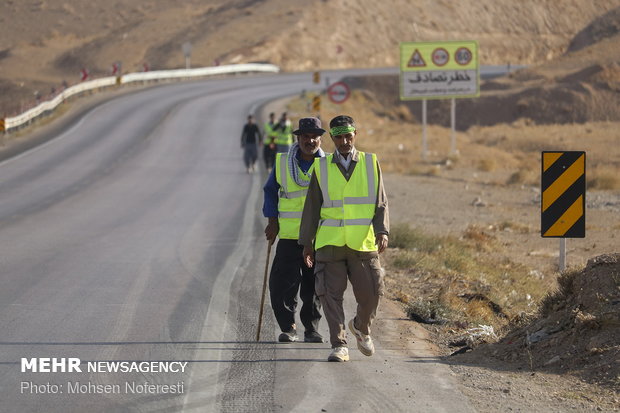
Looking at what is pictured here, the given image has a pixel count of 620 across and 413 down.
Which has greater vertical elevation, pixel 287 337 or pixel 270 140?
pixel 270 140

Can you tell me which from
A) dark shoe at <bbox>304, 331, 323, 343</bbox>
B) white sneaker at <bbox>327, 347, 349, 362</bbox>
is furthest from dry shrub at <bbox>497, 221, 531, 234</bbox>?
white sneaker at <bbox>327, 347, 349, 362</bbox>

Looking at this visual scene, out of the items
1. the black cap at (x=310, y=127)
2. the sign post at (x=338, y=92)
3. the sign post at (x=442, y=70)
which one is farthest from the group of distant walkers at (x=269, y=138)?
the black cap at (x=310, y=127)

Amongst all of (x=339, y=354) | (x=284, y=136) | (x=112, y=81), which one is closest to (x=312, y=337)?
(x=339, y=354)

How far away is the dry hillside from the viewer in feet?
277

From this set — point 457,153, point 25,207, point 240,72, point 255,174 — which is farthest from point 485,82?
point 25,207

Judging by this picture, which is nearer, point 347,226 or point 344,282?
point 347,226

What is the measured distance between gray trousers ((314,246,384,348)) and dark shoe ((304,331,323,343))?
78 centimetres

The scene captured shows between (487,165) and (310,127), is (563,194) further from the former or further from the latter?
(487,165)

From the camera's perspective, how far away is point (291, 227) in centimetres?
866

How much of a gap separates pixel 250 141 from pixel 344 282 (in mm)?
19029

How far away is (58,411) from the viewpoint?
6.50 meters

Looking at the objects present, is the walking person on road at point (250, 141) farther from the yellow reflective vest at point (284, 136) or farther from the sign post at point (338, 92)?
the sign post at point (338, 92)

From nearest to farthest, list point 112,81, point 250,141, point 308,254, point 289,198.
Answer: point 308,254 < point 289,198 < point 250,141 < point 112,81

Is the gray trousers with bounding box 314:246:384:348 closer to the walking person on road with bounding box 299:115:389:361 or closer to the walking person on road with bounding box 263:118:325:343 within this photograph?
the walking person on road with bounding box 299:115:389:361
